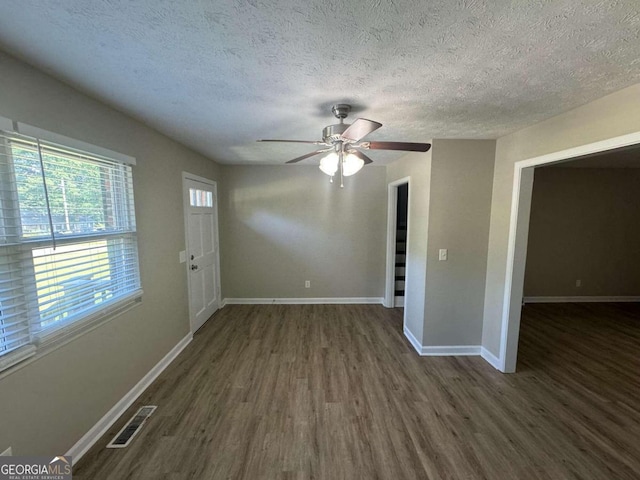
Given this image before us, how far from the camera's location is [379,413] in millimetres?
2086

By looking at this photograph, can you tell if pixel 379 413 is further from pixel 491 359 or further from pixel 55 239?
pixel 55 239

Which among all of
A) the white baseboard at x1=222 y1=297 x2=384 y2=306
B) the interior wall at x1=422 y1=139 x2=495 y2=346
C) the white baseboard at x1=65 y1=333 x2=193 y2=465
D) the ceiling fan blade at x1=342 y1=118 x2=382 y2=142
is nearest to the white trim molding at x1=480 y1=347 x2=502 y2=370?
the interior wall at x1=422 y1=139 x2=495 y2=346

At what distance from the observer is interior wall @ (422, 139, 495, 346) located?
2.72 meters

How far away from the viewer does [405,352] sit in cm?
301

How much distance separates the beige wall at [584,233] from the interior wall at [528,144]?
2.65 m

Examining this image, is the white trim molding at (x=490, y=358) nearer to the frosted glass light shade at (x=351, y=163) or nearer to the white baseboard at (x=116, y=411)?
the frosted glass light shade at (x=351, y=163)

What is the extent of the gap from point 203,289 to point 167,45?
10.6 feet

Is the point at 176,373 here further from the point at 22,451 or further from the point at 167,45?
the point at 167,45

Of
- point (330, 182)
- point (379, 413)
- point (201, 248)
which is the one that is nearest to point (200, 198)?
point (201, 248)

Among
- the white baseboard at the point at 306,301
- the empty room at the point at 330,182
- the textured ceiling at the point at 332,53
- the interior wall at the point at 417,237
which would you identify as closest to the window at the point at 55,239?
the empty room at the point at 330,182

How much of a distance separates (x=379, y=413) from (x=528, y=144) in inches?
105

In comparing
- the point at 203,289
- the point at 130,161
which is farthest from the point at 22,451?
the point at 203,289

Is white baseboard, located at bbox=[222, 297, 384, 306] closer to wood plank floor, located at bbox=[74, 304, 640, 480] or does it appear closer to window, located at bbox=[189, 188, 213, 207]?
wood plank floor, located at bbox=[74, 304, 640, 480]

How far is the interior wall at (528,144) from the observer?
5.33 ft
